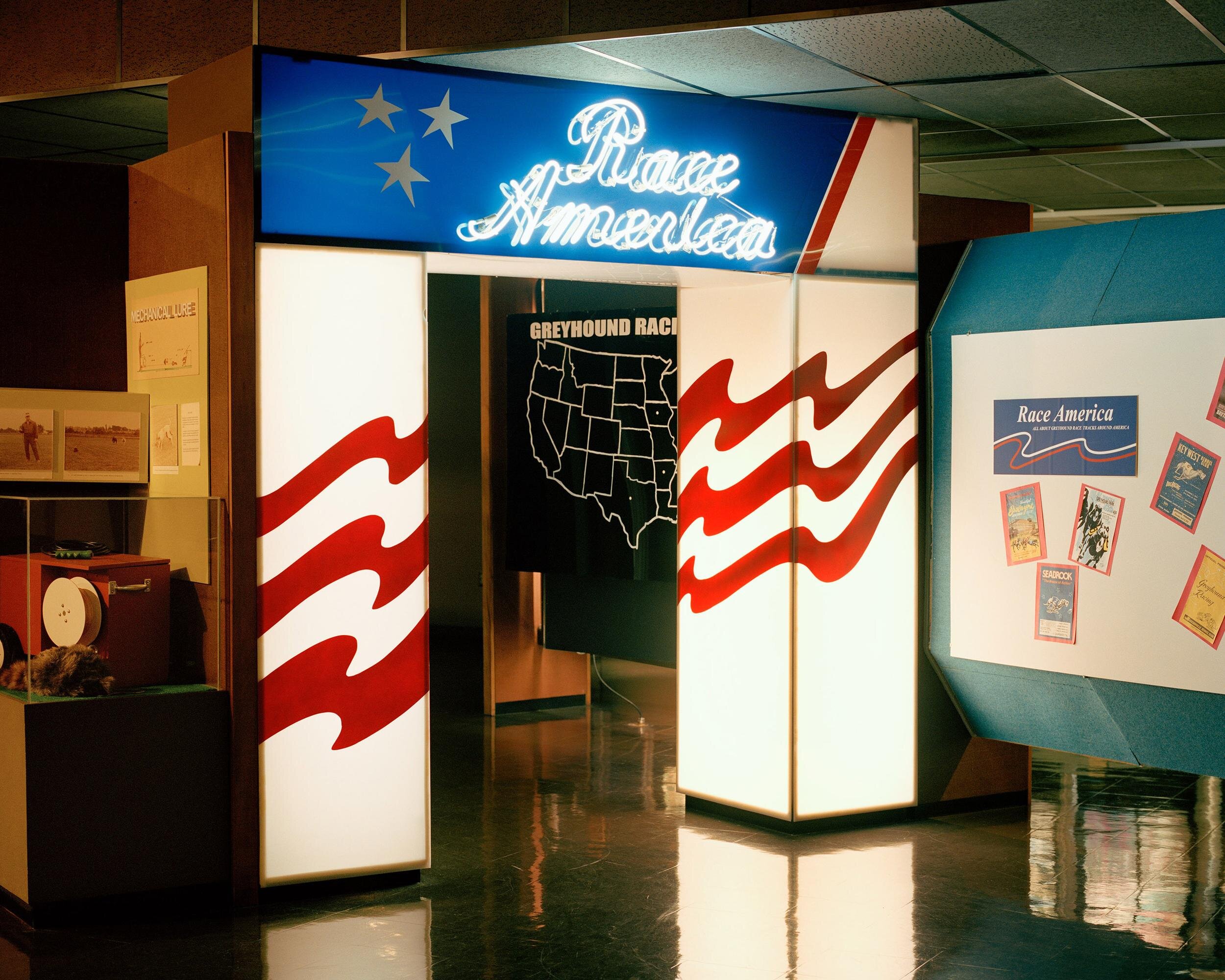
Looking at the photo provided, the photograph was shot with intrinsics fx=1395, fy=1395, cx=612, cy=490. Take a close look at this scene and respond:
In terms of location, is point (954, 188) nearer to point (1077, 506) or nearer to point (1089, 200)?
point (1089, 200)

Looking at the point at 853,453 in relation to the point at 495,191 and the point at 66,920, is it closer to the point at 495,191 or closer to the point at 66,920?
the point at 495,191

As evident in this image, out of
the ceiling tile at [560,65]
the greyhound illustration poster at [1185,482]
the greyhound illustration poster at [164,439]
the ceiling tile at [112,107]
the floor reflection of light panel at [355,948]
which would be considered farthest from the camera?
the ceiling tile at [112,107]

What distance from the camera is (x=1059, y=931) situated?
4641mm

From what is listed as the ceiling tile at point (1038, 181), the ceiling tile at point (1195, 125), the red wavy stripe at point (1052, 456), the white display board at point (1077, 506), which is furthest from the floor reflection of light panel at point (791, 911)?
the ceiling tile at point (1038, 181)

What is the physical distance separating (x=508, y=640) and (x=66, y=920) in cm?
438

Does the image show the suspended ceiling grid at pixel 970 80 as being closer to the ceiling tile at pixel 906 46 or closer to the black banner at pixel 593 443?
the ceiling tile at pixel 906 46

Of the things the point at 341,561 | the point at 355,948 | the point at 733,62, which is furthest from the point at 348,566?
the point at 733,62

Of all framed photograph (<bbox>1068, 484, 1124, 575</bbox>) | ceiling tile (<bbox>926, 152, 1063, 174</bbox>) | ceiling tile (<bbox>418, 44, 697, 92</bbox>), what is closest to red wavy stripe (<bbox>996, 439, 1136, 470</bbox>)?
framed photograph (<bbox>1068, 484, 1124, 575</bbox>)

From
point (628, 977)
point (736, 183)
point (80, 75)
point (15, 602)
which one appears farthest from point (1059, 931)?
point (80, 75)

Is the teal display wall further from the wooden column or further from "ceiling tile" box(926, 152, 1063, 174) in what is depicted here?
the wooden column

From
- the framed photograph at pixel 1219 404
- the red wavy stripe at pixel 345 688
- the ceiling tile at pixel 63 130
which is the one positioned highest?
the ceiling tile at pixel 63 130

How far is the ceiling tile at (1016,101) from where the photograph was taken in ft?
19.4

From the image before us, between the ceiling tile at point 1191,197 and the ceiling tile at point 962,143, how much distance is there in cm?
216

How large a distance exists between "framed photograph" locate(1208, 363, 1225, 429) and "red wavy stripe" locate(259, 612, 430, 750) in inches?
116
